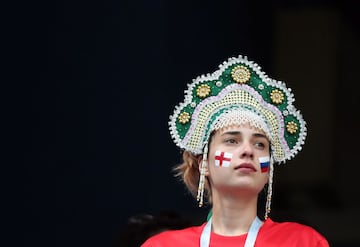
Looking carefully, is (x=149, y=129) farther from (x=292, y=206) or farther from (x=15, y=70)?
(x=292, y=206)

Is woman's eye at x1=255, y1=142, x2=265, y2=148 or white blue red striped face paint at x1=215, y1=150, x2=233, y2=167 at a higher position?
woman's eye at x1=255, y1=142, x2=265, y2=148

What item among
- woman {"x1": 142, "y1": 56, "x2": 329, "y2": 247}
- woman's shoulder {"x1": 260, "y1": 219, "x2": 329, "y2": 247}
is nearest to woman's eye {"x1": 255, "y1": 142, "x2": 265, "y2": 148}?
woman {"x1": 142, "y1": 56, "x2": 329, "y2": 247}

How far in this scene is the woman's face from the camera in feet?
13.8

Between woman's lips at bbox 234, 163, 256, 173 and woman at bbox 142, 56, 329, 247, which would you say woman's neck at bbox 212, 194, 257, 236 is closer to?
woman at bbox 142, 56, 329, 247

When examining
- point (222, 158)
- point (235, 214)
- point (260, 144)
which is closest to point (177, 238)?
point (235, 214)

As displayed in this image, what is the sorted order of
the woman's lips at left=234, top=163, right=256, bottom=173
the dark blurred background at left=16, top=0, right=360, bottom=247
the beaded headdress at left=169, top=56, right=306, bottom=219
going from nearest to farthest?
the woman's lips at left=234, top=163, right=256, bottom=173 < the beaded headdress at left=169, top=56, right=306, bottom=219 < the dark blurred background at left=16, top=0, right=360, bottom=247

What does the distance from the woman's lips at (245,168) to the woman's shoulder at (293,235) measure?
24 centimetres

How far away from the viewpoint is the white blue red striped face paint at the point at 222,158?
4230 millimetres

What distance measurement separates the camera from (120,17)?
22.0 ft

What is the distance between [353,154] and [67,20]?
2.19 m

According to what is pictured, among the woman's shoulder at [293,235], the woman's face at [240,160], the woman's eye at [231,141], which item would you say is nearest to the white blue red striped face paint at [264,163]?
the woman's face at [240,160]

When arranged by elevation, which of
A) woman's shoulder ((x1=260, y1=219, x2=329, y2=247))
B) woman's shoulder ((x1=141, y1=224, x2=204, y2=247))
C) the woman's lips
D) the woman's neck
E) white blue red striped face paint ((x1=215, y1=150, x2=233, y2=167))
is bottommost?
woman's shoulder ((x1=141, y1=224, x2=204, y2=247))

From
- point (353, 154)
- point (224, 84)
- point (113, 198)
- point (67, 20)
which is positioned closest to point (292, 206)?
point (353, 154)

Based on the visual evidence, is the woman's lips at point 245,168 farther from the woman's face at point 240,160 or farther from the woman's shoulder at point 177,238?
the woman's shoulder at point 177,238
